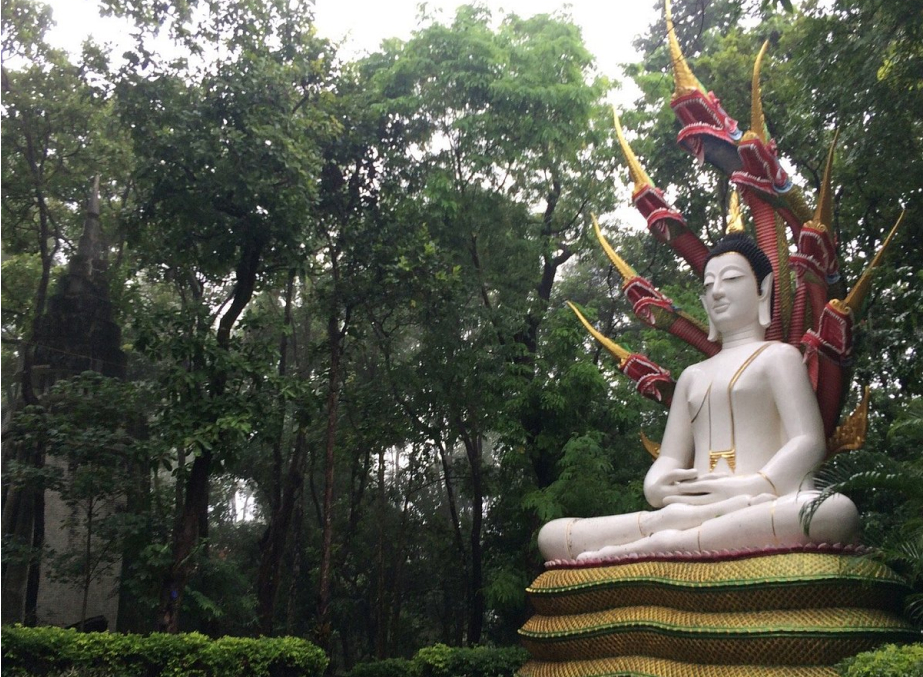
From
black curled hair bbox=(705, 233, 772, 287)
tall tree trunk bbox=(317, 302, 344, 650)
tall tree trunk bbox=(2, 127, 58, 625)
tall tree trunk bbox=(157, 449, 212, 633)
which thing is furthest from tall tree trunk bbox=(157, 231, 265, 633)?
black curled hair bbox=(705, 233, 772, 287)

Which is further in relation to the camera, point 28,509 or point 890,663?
point 28,509

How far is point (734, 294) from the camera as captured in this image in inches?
307

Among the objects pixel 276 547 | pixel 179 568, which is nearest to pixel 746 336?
pixel 179 568

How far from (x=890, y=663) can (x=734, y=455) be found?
2.62 metres

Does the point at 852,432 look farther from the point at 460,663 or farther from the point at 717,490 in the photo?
the point at 460,663

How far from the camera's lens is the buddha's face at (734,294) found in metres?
7.79

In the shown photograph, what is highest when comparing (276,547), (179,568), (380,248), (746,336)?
(380,248)

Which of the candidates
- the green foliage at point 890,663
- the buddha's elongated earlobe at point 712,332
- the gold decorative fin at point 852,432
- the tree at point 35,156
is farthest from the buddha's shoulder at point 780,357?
the tree at point 35,156

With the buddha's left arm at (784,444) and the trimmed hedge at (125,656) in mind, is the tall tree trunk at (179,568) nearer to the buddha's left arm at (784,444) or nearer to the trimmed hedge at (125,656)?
the trimmed hedge at (125,656)

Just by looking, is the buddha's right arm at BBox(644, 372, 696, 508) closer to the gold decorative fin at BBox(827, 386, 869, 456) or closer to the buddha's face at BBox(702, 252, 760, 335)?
the buddha's face at BBox(702, 252, 760, 335)

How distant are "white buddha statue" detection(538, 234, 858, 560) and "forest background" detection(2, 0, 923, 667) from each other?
166cm

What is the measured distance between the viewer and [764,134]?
7906mm

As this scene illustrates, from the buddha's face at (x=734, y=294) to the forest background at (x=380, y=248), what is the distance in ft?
5.38

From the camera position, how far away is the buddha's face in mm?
7789
